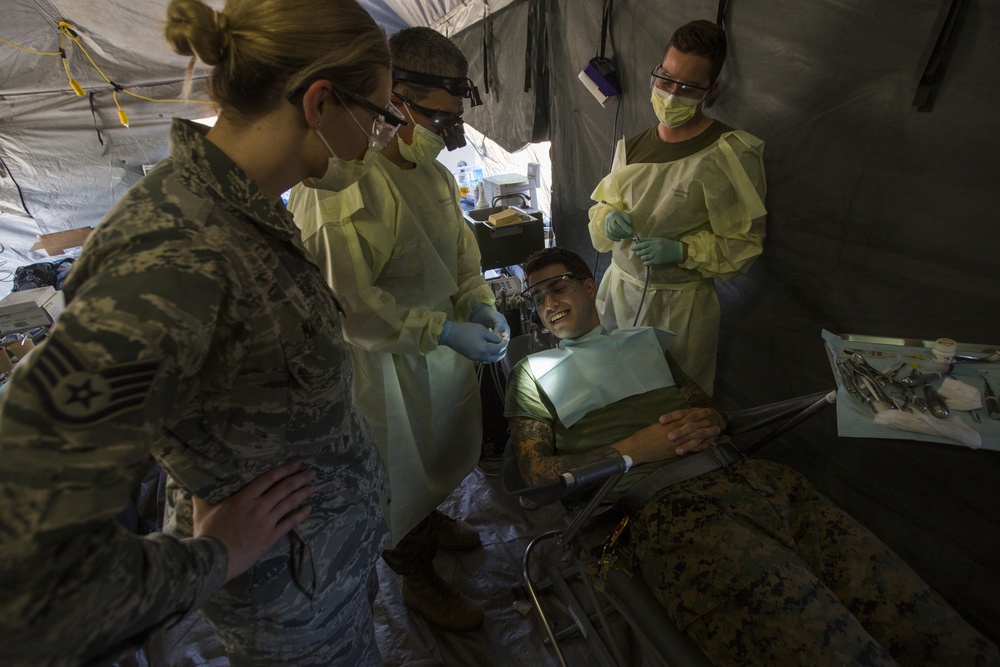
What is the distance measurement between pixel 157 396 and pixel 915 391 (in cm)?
160

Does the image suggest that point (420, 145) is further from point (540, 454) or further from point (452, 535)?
point (452, 535)

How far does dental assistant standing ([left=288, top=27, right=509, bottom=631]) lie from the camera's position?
1.33 m

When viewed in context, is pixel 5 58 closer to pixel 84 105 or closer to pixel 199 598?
pixel 84 105

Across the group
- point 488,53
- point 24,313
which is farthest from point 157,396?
point 488,53

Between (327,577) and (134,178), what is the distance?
6.11m

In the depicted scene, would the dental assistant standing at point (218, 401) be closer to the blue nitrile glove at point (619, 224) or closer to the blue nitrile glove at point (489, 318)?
the blue nitrile glove at point (489, 318)

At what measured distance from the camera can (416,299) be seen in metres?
1.55

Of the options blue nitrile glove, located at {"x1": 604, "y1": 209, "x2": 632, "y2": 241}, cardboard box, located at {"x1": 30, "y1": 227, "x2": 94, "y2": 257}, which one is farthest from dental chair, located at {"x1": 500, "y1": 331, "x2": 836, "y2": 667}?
cardboard box, located at {"x1": 30, "y1": 227, "x2": 94, "y2": 257}

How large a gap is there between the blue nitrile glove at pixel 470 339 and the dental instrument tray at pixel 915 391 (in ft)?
3.25

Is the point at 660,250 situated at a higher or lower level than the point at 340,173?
lower

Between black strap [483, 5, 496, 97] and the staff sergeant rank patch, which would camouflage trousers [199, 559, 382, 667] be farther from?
black strap [483, 5, 496, 97]

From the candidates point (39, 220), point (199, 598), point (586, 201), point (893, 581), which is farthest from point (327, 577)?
point (39, 220)

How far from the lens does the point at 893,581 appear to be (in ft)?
3.82

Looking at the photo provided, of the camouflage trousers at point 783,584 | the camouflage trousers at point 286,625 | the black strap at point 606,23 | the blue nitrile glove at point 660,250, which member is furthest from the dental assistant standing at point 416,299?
the black strap at point 606,23
